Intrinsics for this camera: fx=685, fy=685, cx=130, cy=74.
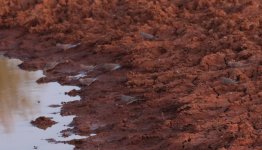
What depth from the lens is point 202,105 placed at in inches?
374

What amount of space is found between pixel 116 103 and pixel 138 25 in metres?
4.30

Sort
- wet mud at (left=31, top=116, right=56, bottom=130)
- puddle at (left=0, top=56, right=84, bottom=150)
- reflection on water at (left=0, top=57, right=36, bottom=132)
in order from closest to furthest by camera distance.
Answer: puddle at (left=0, top=56, right=84, bottom=150)
wet mud at (left=31, top=116, right=56, bottom=130)
reflection on water at (left=0, top=57, right=36, bottom=132)

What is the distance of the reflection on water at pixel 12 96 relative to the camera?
34.6 ft

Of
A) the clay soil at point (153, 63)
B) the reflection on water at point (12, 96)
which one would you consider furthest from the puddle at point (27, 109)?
the clay soil at point (153, 63)

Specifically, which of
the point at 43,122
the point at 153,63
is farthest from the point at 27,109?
the point at 153,63

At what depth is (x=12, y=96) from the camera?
11719 millimetres

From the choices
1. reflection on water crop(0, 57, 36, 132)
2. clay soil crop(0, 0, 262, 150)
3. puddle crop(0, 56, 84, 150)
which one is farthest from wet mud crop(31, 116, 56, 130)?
clay soil crop(0, 0, 262, 150)

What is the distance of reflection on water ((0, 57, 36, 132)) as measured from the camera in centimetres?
1055

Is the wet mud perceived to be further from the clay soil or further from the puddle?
the clay soil

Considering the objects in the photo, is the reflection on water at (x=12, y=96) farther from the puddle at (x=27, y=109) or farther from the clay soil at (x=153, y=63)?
the clay soil at (x=153, y=63)

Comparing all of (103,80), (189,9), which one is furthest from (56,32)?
(103,80)

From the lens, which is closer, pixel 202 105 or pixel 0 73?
pixel 202 105

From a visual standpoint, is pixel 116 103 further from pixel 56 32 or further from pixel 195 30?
pixel 56 32

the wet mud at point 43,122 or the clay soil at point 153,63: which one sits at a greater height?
the clay soil at point 153,63
